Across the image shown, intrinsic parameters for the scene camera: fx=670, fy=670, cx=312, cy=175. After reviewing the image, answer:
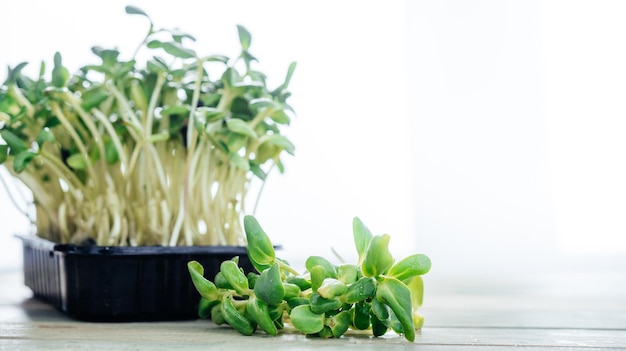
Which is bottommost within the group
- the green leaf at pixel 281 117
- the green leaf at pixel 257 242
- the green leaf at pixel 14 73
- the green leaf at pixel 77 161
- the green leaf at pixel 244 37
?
the green leaf at pixel 257 242

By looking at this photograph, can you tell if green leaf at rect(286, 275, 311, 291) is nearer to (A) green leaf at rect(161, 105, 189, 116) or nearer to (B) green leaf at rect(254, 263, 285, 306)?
(B) green leaf at rect(254, 263, 285, 306)

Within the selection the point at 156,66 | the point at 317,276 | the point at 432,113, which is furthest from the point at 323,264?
the point at 432,113

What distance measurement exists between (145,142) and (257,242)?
277 millimetres

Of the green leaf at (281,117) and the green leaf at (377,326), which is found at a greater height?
the green leaf at (281,117)

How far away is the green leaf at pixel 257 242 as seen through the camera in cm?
70

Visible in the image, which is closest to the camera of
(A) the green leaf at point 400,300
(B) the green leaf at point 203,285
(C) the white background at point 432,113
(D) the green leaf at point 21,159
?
(A) the green leaf at point 400,300

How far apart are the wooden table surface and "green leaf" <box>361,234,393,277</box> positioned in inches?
3.1

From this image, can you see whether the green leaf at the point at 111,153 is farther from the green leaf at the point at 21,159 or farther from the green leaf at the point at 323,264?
the green leaf at the point at 323,264

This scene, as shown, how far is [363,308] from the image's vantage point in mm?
688

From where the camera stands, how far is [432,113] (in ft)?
9.92

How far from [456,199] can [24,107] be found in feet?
7.99

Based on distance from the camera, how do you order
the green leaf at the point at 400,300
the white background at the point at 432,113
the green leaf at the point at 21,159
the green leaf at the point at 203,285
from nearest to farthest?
the green leaf at the point at 400,300
the green leaf at the point at 203,285
the green leaf at the point at 21,159
the white background at the point at 432,113

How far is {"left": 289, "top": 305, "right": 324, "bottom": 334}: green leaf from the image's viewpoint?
0.66 meters

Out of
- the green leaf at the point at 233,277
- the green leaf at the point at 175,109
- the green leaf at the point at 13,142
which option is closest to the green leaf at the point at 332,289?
the green leaf at the point at 233,277
